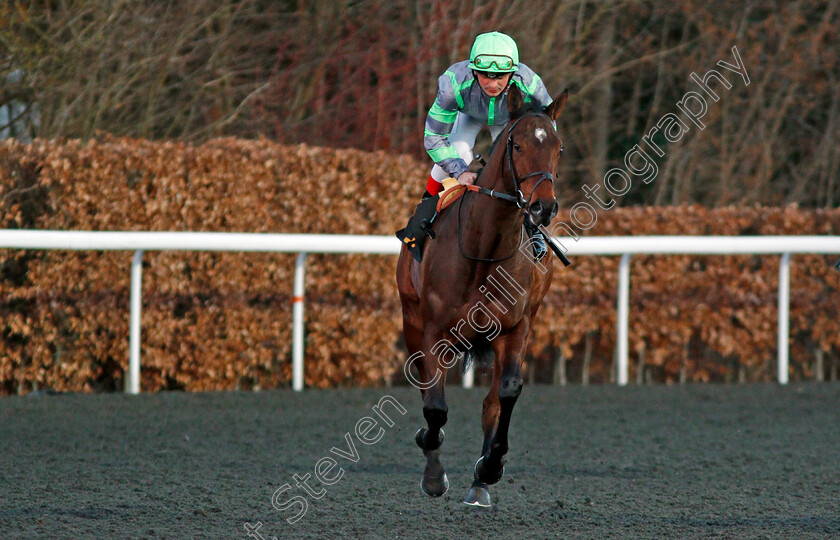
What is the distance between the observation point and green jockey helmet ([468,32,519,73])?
482cm

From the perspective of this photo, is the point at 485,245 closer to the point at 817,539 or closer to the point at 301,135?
the point at 817,539

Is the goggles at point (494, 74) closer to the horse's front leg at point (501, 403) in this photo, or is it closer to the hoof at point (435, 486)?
the horse's front leg at point (501, 403)

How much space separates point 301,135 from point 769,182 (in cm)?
732

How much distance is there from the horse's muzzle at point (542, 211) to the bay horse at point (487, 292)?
30 centimetres

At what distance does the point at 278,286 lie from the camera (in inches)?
341

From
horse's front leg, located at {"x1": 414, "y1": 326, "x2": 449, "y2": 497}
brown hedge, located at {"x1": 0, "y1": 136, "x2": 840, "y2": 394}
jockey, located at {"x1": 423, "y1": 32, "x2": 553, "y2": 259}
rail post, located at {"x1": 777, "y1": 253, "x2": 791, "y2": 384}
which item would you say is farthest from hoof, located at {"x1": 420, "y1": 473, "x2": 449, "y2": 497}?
rail post, located at {"x1": 777, "y1": 253, "x2": 791, "y2": 384}

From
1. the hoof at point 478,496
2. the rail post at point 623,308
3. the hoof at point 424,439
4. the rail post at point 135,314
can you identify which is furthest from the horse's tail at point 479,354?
the rail post at point 623,308

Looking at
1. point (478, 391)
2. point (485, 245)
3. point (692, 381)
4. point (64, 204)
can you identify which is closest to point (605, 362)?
point (692, 381)

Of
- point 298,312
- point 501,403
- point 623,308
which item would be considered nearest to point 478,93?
point 501,403

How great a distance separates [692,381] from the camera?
10.3m

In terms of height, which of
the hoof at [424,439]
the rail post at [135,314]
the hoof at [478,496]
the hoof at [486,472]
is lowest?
the hoof at [478,496]

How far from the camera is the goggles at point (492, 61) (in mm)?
4816

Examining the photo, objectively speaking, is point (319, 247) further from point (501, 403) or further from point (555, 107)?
point (555, 107)

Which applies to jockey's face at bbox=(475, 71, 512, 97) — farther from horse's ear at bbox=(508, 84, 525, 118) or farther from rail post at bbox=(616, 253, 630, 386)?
rail post at bbox=(616, 253, 630, 386)
